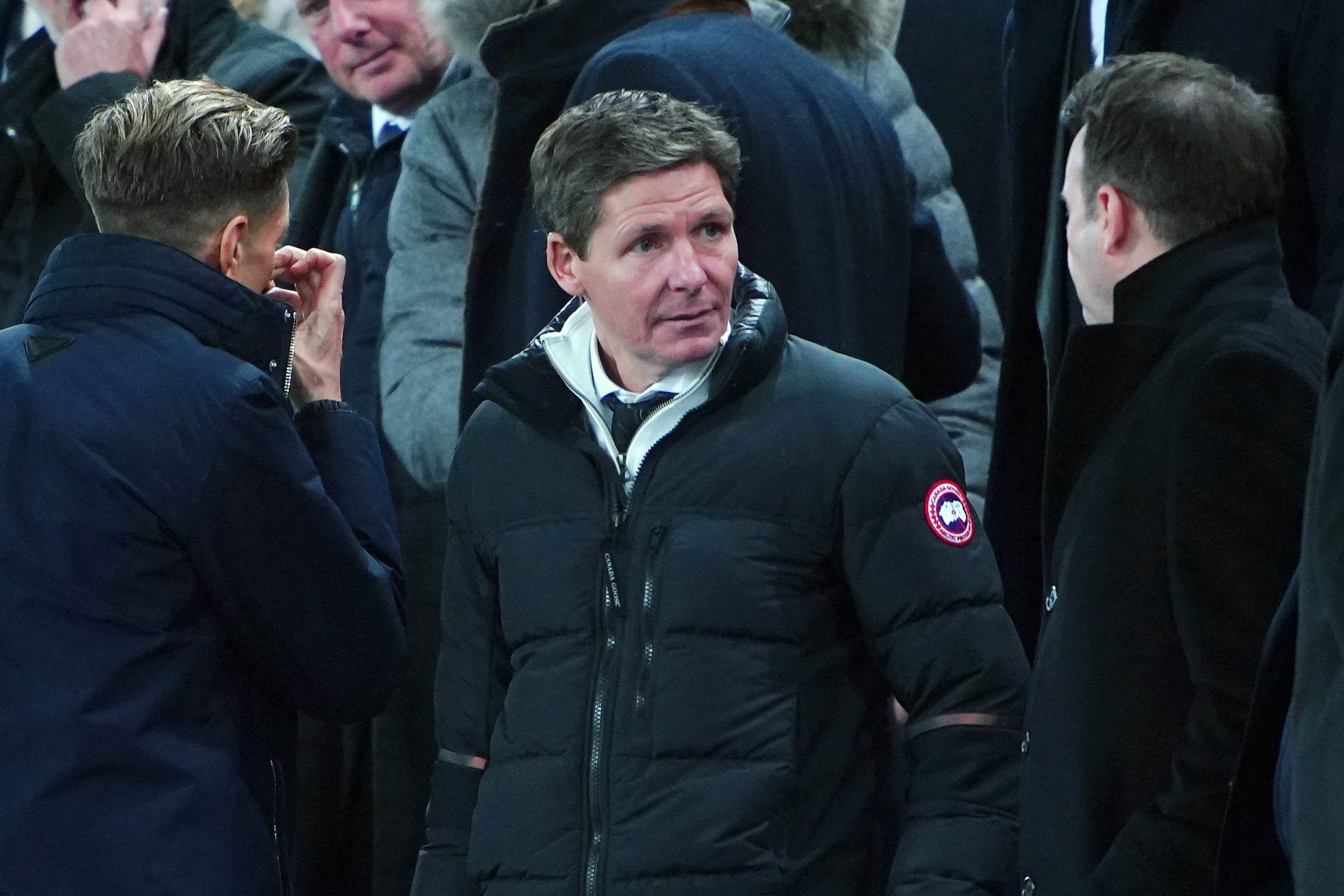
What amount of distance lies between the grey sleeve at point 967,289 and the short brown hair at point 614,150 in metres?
0.97

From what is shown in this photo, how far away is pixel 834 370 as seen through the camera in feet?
8.48

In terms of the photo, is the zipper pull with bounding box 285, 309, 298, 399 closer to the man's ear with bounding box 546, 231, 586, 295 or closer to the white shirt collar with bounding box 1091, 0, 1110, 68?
the man's ear with bounding box 546, 231, 586, 295

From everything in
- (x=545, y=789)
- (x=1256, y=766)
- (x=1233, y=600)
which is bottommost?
(x=545, y=789)

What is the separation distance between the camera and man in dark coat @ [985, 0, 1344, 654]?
304 cm

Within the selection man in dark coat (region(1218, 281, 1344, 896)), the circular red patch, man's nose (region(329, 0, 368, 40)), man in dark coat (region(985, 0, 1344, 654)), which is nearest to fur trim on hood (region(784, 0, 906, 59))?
man in dark coat (region(985, 0, 1344, 654))

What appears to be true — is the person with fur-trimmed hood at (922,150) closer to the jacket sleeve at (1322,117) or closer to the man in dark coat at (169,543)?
the jacket sleeve at (1322,117)

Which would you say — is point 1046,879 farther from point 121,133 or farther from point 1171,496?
point 121,133

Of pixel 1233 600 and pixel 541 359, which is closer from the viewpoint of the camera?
pixel 1233 600

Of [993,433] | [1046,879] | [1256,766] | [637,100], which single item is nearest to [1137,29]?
[993,433]

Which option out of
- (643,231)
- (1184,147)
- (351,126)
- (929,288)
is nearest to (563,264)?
(643,231)

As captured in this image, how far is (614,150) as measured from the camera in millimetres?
2633

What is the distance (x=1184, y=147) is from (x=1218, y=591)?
61 centimetres

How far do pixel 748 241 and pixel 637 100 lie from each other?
1.17ft

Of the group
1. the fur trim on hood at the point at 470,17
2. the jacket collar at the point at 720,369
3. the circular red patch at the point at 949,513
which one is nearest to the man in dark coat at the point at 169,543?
the jacket collar at the point at 720,369
